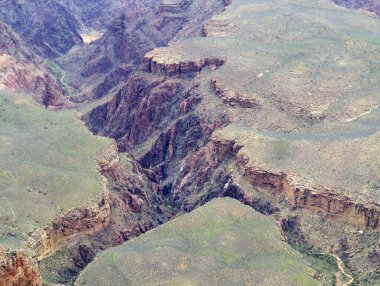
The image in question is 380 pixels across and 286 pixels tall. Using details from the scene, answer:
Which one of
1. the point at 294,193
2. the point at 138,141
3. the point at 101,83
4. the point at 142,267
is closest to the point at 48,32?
the point at 101,83

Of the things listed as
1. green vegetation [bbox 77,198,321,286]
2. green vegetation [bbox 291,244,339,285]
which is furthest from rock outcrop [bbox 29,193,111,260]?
green vegetation [bbox 291,244,339,285]

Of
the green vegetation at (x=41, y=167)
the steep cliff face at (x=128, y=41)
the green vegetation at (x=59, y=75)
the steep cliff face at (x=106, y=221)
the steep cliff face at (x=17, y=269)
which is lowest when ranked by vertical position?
the green vegetation at (x=59, y=75)

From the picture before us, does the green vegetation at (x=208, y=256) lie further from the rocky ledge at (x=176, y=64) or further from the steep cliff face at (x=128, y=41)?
the steep cliff face at (x=128, y=41)

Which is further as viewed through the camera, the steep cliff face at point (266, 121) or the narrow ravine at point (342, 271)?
the steep cliff face at point (266, 121)

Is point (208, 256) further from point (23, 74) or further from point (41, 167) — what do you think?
point (23, 74)

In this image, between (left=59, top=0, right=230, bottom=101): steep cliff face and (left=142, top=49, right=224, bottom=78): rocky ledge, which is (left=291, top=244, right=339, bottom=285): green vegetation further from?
(left=59, top=0, right=230, bottom=101): steep cliff face

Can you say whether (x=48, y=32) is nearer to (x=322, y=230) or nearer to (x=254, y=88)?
(x=254, y=88)

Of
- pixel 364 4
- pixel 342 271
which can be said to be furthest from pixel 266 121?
pixel 364 4

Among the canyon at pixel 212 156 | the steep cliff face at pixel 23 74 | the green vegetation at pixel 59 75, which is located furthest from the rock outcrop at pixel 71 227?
the green vegetation at pixel 59 75
